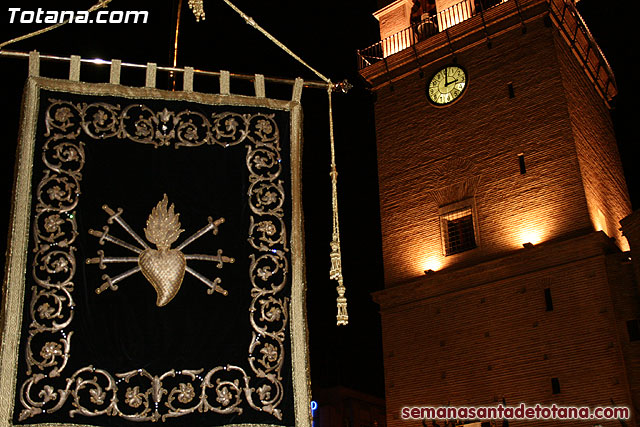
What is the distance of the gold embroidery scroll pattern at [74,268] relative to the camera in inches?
241

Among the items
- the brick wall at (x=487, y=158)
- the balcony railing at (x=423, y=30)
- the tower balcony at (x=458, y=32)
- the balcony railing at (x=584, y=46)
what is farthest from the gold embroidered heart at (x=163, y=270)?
the balcony railing at (x=423, y=30)

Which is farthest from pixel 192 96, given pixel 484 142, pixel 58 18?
pixel 484 142

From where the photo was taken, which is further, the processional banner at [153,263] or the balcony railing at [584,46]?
the balcony railing at [584,46]

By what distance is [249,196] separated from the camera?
7.29 metres

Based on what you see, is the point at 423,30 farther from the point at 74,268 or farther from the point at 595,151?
the point at 74,268

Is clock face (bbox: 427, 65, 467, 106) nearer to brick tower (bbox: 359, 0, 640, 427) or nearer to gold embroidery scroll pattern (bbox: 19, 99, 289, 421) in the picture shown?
brick tower (bbox: 359, 0, 640, 427)

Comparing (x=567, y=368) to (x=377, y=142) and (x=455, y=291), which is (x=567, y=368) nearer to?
(x=455, y=291)

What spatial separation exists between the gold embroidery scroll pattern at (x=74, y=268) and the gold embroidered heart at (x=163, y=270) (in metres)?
0.62

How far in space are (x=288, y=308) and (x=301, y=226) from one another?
0.82 meters

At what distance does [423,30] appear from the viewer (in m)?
23.6

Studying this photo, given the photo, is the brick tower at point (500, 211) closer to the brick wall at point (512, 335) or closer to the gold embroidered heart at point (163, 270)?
the brick wall at point (512, 335)

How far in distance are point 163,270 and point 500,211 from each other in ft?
49.0

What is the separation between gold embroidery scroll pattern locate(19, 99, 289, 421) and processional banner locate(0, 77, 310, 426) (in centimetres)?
1

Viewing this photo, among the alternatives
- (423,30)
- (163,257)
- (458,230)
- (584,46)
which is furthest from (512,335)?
(163,257)
